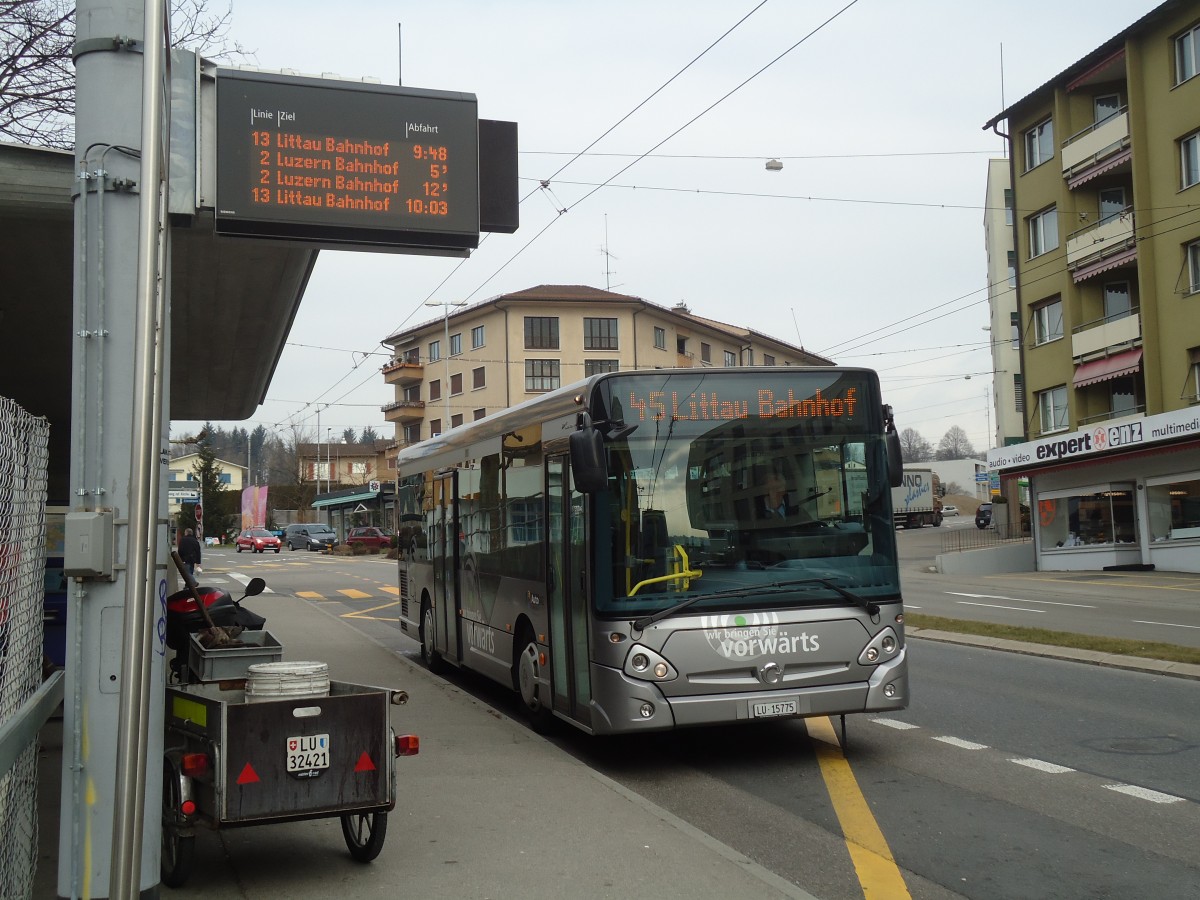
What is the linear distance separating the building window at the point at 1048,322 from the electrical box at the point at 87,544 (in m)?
39.1

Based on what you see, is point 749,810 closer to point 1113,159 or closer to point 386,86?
point 386,86

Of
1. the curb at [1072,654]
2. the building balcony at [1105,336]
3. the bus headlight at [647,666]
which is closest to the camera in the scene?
the bus headlight at [647,666]

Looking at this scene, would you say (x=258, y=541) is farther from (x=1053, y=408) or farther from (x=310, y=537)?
(x=1053, y=408)

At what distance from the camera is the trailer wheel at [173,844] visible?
5426 mm

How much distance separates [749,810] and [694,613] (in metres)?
1.42

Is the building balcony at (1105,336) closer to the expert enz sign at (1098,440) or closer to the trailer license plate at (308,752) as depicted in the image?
the expert enz sign at (1098,440)

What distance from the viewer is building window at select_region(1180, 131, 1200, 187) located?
32.2 meters

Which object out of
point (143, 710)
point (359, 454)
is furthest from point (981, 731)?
point (359, 454)

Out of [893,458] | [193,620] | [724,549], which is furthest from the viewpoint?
[893,458]

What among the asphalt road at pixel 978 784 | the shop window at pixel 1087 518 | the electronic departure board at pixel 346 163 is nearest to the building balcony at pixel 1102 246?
the shop window at pixel 1087 518

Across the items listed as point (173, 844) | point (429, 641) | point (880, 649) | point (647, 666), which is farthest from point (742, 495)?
point (429, 641)

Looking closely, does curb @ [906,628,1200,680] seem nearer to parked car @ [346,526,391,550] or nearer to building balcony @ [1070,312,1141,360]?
building balcony @ [1070,312,1141,360]

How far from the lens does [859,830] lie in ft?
22.3

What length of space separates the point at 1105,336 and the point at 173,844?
36.1 meters
